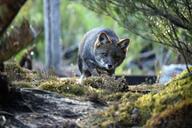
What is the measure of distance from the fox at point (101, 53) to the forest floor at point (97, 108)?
8.87 ft

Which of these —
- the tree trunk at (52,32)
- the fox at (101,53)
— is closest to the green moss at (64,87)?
the fox at (101,53)

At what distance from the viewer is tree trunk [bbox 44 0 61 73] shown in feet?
52.6

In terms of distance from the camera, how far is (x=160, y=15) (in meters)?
7.27

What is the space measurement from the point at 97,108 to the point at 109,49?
3807 mm

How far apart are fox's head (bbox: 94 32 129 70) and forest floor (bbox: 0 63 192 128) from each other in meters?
2.93

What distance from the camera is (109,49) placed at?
11.0 m

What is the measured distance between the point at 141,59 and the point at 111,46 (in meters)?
13.9

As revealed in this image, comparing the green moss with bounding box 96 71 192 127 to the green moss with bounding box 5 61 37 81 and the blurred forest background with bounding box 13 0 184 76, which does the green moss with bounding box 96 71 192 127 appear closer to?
the green moss with bounding box 5 61 37 81

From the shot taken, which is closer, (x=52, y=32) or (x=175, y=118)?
(x=175, y=118)

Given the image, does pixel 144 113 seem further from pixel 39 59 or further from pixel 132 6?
pixel 39 59

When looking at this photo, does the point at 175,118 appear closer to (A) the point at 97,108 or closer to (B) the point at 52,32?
(A) the point at 97,108

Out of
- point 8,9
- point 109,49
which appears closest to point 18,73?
point 109,49

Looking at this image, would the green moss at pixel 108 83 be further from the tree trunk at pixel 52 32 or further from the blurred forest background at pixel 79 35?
the blurred forest background at pixel 79 35

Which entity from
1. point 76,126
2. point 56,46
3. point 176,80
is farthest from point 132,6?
point 56,46
